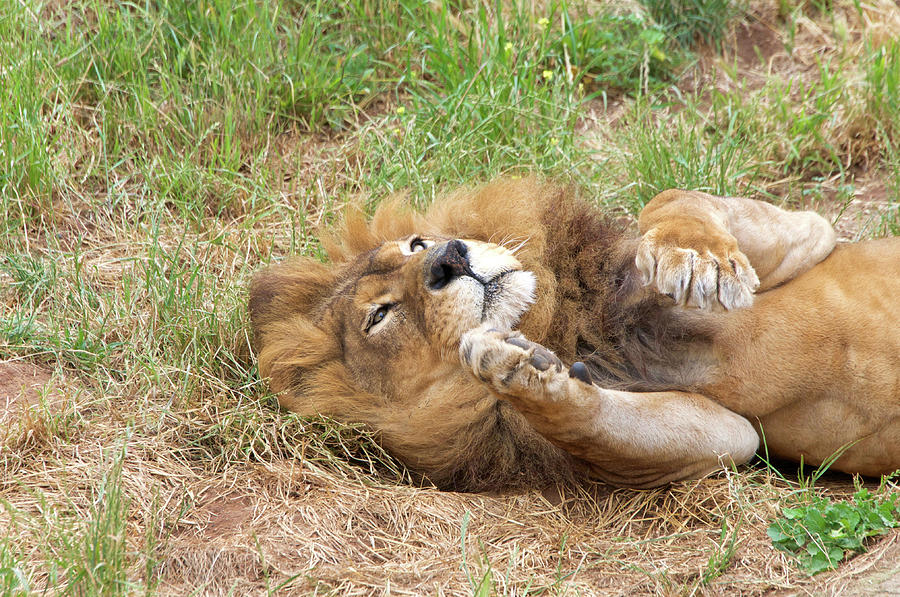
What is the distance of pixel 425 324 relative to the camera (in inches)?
128

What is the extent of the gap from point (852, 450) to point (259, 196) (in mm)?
2839

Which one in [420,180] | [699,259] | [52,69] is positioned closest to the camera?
[699,259]

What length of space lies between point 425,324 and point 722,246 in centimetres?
97

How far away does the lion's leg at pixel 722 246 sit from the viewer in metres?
2.92

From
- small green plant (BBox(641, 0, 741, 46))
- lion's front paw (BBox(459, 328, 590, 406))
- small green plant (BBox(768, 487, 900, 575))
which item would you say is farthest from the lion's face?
small green plant (BBox(641, 0, 741, 46))

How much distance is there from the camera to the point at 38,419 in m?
3.34

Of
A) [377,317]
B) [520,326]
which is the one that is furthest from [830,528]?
[377,317]

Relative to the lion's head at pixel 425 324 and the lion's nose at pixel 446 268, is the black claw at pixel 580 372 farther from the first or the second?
the lion's nose at pixel 446 268

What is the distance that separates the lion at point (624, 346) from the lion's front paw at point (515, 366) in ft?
0.08

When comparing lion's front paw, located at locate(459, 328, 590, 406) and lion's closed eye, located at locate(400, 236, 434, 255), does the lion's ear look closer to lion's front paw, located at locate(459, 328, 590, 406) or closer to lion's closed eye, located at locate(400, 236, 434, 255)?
lion's closed eye, located at locate(400, 236, 434, 255)

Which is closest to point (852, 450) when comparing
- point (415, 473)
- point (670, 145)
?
point (415, 473)

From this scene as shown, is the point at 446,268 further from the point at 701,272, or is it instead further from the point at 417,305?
the point at 701,272

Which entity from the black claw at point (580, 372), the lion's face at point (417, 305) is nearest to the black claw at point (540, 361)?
the black claw at point (580, 372)

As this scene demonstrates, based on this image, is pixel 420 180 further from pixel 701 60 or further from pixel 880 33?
pixel 880 33
